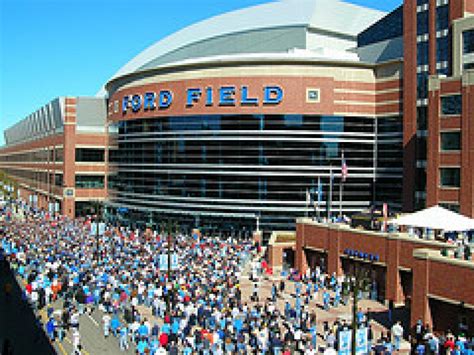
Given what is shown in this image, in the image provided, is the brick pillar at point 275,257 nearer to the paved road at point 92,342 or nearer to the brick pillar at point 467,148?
the brick pillar at point 467,148

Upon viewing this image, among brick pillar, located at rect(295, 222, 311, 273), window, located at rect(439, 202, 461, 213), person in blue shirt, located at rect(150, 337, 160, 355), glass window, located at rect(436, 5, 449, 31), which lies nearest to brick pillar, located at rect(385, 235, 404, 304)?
brick pillar, located at rect(295, 222, 311, 273)

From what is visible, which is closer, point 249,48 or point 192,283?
point 192,283

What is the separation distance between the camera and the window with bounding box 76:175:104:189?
288 ft

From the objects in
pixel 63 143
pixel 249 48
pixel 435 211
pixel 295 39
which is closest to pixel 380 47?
pixel 295 39

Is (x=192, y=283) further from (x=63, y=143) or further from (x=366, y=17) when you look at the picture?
(x=366, y=17)

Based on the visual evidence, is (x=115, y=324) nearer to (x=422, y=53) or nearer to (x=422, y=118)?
(x=422, y=118)

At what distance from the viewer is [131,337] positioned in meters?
26.7

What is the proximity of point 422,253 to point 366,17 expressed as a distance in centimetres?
7036

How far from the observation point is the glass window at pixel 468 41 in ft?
159

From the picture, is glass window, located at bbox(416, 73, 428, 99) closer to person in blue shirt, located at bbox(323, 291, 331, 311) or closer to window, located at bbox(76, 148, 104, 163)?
person in blue shirt, located at bbox(323, 291, 331, 311)

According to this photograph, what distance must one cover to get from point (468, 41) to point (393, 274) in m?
23.9

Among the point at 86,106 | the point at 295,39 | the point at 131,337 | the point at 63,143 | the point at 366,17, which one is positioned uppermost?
the point at 366,17

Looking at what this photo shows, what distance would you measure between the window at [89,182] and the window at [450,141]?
55.6 metres

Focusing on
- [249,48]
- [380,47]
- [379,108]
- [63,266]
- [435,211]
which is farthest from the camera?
[249,48]
